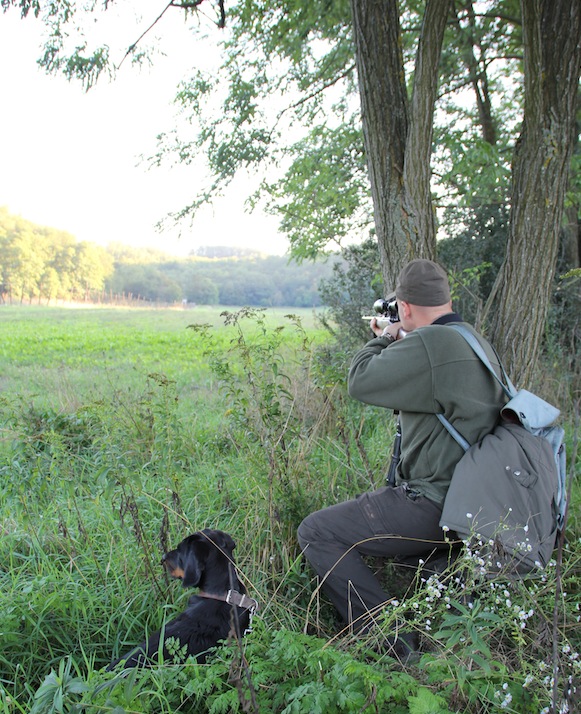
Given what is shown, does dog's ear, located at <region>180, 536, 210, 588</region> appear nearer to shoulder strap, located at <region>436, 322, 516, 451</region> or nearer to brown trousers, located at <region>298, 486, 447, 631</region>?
brown trousers, located at <region>298, 486, 447, 631</region>

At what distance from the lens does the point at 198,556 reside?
265cm

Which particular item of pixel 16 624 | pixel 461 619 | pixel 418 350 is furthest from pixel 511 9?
pixel 16 624

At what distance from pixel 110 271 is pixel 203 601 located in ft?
205

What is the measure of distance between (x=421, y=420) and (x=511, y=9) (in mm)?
6766

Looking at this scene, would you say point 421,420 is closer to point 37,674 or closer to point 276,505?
point 276,505

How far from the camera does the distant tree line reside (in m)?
24.1

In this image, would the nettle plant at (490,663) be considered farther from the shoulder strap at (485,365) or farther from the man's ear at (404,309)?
the man's ear at (404,309)

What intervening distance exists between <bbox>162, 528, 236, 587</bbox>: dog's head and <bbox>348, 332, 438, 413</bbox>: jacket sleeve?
105cm

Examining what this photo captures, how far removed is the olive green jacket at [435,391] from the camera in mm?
2627

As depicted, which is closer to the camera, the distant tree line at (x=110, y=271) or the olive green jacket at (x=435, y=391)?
the olive green jacket at (x=435, y=391)

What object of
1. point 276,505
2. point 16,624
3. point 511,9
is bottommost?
point 16,624

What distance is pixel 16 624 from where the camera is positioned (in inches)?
102

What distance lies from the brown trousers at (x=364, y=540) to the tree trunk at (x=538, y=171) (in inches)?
95.6

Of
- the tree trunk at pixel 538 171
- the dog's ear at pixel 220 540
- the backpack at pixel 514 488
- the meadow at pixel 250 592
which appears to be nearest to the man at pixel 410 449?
the backpack at pixel 514 488
